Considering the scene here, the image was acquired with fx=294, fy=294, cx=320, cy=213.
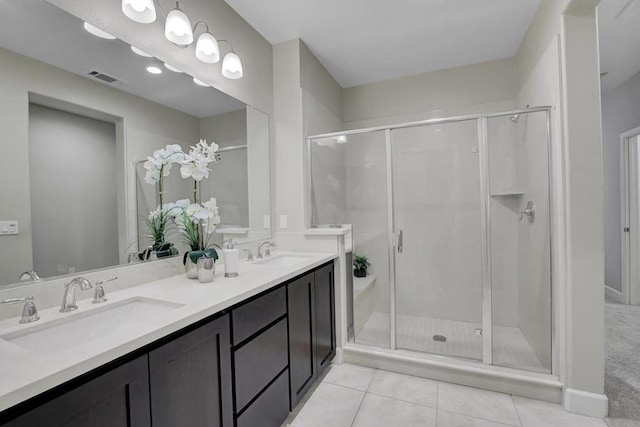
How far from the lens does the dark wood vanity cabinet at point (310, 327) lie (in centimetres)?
172

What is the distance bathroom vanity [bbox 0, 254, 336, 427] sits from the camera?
706 millimetres

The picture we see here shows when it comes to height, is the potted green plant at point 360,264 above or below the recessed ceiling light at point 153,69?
below

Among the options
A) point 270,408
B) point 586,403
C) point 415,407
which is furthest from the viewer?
point 415,407

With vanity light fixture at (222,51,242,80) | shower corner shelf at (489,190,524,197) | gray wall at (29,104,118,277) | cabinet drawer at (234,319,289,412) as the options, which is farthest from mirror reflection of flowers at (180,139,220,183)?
shower corner shelf at (489,190,524,197)

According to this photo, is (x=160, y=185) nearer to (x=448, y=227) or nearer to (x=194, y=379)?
(x=194, y=379)

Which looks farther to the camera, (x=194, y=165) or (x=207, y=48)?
(x=207, y=48)

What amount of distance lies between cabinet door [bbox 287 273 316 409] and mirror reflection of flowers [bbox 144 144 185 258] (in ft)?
2.40

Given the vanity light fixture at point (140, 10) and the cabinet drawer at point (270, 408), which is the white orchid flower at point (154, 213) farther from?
the cabinet drawer at point (270, 408)

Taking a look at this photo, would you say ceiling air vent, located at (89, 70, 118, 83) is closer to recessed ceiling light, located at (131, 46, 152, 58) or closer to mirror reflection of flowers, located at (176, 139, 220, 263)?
recessed ceiling light, located at (131, 46, 152, 58)

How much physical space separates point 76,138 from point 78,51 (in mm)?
382

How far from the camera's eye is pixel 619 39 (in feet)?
8.90

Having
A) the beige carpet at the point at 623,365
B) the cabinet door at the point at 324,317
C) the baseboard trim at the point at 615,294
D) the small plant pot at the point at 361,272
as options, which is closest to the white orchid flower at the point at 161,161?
the cabinet door at the point at 324,317

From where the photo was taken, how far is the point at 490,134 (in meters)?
2.38

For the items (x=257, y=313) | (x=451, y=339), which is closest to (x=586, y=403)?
(x=451, y=339)
